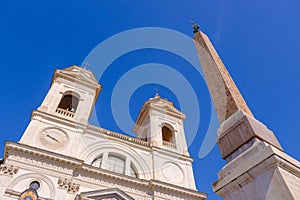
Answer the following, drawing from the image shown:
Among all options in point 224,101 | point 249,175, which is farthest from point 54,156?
point 249,175

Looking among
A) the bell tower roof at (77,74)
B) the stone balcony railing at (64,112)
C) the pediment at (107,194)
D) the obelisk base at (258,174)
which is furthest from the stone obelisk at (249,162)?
the bell tower roof at (77,74)

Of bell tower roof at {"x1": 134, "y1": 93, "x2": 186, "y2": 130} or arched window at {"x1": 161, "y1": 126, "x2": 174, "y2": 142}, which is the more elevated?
bell tower roof at {"x1": 134, "y1": 93, "x2": 186, "y2": 130}

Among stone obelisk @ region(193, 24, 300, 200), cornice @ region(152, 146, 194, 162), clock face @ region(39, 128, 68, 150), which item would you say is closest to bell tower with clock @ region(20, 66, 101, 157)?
clock face @ region(39, 128, 68, 150)

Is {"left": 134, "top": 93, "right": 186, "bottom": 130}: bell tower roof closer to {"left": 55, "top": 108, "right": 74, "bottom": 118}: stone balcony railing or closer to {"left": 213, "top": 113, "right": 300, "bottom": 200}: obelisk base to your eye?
{"left": 55, "top": 108, "right": 74, "bottom": 118}: stone balcony railing

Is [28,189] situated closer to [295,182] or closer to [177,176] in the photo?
[177,176]

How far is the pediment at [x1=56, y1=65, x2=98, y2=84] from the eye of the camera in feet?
70.7

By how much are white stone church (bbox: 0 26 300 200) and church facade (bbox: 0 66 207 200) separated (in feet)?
0.18

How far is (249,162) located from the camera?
292cm

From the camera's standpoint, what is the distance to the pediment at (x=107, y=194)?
43.0 ft

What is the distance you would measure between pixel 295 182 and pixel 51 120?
16.8 meters

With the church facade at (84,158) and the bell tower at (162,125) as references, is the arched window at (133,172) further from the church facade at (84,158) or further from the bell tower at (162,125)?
the bell tower at (162,125)

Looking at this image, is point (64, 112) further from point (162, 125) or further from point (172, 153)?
point (172, 153)

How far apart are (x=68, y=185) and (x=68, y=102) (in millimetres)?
10336

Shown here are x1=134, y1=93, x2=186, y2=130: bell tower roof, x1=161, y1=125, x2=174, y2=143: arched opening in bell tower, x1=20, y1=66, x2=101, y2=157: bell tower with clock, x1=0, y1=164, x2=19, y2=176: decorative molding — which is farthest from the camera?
x1=134, y1=93, x2=186, y2=130: bell tower roof
